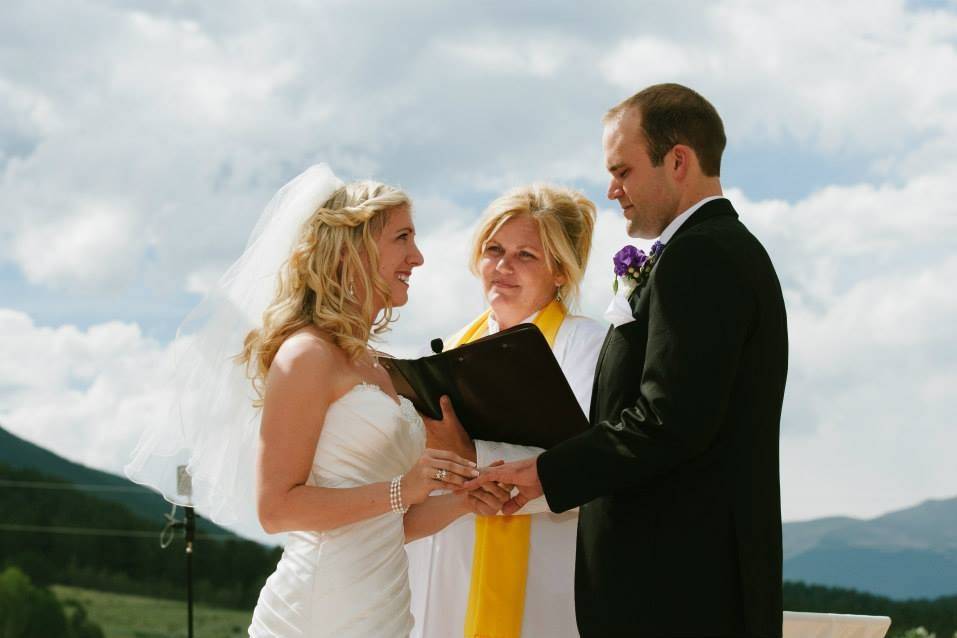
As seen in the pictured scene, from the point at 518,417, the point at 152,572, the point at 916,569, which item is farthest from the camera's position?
the point at 152,572

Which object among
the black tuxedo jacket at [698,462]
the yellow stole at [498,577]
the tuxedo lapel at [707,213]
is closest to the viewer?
the black tuxedo jacket at [698,462]

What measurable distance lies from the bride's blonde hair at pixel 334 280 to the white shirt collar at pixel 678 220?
910mm

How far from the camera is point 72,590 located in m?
17.2

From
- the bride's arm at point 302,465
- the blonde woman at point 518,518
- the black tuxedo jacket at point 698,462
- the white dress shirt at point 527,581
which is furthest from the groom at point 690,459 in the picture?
the white dress shirt at point 527,581

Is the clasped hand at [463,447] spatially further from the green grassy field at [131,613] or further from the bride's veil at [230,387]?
the green grassy field at [131,613]

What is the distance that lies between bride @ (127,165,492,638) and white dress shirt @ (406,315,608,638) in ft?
1.65

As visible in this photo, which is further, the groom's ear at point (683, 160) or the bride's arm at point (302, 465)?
the bride's arm at point (302, 465)

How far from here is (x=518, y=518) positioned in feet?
12.2

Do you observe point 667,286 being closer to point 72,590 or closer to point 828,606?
point 828,606

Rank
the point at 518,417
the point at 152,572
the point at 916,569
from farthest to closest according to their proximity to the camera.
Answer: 1. the point at 152,572
2. the point at 916,569
3. the point at 518,417

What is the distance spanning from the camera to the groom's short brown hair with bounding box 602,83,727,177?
107 inches

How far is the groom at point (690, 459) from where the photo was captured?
244 centimetres

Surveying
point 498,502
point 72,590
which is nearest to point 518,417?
point 498,502

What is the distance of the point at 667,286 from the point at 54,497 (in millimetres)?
16871
